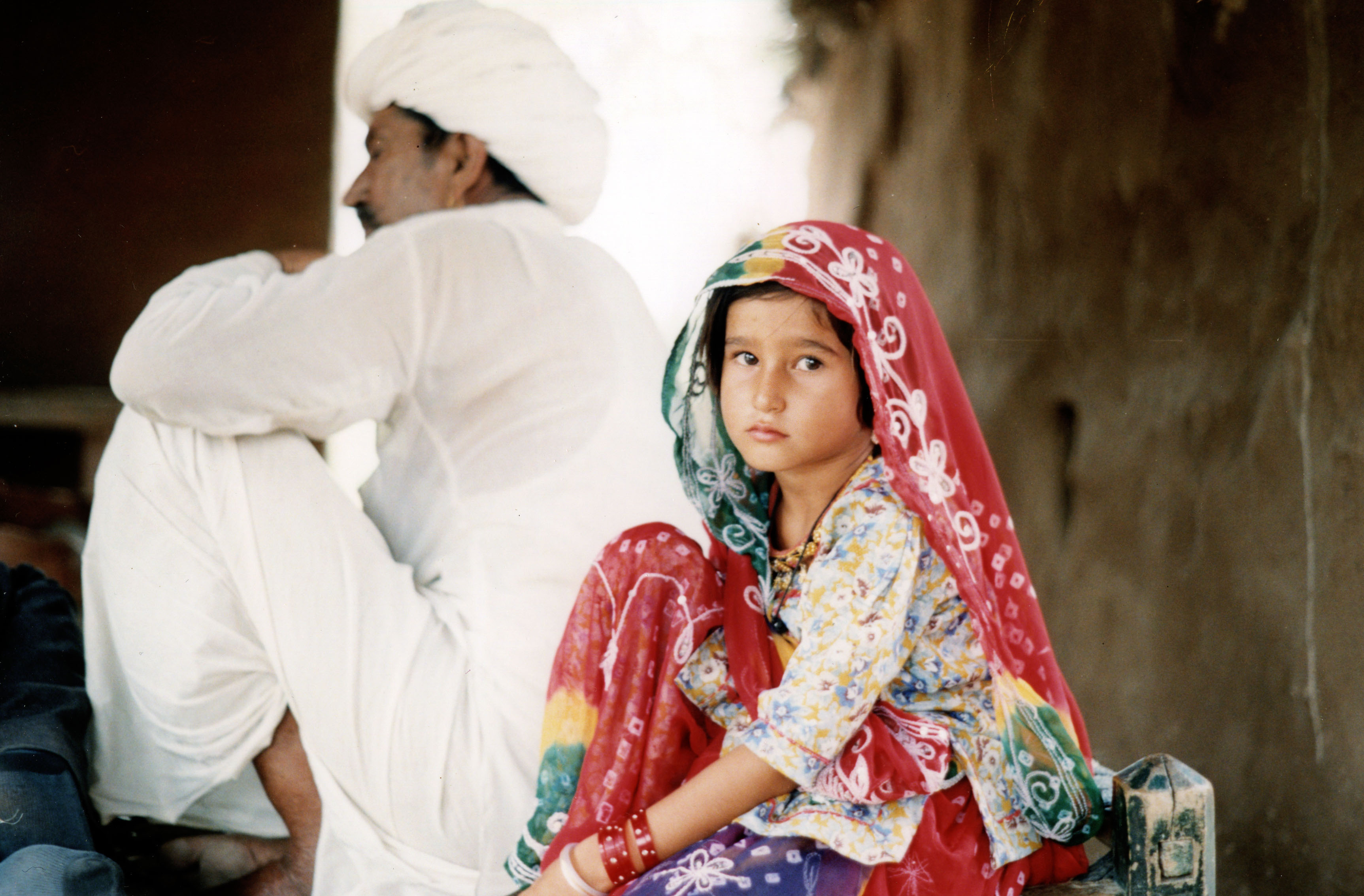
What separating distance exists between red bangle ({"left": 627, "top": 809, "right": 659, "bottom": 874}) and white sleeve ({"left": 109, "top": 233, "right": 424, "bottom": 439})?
863mm

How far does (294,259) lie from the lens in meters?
1.90

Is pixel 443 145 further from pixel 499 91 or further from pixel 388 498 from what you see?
pixel 388 498

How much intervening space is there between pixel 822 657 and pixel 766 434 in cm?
33

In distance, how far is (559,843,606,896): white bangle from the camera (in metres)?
1.52

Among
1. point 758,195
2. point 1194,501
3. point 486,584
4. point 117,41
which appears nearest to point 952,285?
point 758,195

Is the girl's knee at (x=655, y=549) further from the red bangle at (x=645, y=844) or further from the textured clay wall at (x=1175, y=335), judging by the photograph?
the textured clay wall at (x=1175, y=335)

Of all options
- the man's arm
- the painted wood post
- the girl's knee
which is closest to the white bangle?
the girl's knee

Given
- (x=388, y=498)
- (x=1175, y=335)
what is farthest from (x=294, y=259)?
(x=1175, y=335)

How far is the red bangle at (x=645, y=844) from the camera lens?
151cm

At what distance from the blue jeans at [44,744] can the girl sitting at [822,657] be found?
28.5 inches

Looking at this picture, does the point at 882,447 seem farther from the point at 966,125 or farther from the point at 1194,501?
the point at 1194,501

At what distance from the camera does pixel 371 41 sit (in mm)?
1920

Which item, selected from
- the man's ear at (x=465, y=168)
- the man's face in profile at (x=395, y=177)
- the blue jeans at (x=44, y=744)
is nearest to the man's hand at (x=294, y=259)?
the man's face in profile at (x=395, y=177)

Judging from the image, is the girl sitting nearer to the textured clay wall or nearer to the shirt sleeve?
the shirt sleeve
